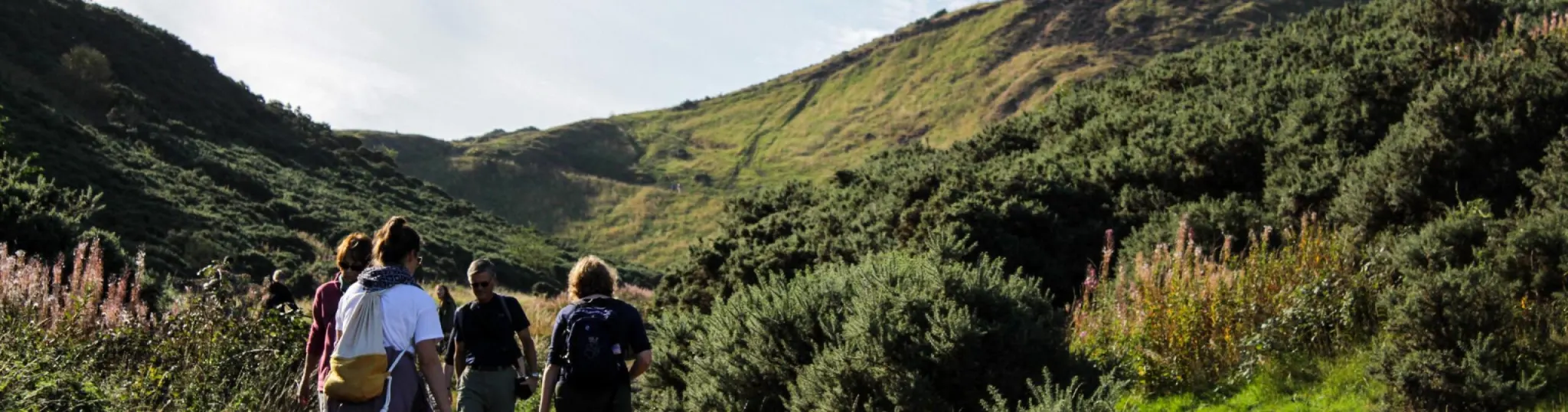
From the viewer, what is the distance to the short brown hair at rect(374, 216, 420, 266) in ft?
15.9

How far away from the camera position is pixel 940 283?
20.7ft

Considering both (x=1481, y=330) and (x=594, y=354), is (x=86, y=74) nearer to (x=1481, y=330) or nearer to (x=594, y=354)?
(x=594, y=354)

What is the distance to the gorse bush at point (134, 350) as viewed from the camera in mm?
5664

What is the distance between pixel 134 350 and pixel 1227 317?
6.85m

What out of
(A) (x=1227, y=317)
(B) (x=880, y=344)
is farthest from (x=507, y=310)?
(A) (x=1227, y=317)

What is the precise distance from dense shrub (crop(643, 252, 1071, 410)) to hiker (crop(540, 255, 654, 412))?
0.78 meters

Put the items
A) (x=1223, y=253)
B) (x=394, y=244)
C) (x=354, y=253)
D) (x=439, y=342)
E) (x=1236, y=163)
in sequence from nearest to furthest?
1. (x=394, y=244)
2. (x=354, y=253)
3. (x=439, y=342)
4. (x=1223, y=253)
5. (x=1236, y=163)

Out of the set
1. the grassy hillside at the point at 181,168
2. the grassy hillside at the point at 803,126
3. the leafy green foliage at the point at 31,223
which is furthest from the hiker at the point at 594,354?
the grassy hillside at the point at 803,126

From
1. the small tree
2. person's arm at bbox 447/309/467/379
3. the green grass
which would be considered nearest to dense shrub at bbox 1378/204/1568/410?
the green grass

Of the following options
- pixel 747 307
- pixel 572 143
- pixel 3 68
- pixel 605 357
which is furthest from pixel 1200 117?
pixel 572 143

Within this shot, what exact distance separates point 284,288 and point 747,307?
347cm

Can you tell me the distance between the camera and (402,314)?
4754mm

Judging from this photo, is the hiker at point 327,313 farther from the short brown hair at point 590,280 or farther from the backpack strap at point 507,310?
the short brown hair at point 590,280

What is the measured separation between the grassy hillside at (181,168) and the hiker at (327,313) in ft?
27.2
